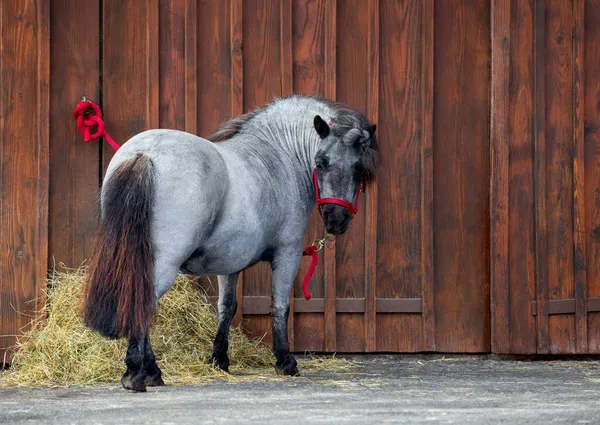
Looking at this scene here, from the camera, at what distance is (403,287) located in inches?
303

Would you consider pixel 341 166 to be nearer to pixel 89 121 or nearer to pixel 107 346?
pixel 107 346

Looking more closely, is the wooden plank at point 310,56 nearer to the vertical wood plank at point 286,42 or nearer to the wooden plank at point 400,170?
the vertical wood plank at point 286,42

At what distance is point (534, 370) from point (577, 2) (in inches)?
106

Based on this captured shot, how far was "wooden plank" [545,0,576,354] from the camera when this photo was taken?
25.3 feet

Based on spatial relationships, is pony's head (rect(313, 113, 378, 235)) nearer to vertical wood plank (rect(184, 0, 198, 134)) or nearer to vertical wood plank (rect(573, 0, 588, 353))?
vertical wood plank (rect(184, 0, 198, 134))

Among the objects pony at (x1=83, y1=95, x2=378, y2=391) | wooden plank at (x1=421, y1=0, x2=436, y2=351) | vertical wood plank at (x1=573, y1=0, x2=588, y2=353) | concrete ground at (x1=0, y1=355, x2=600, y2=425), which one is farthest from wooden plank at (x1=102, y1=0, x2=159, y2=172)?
vertical wood plank at (x1=573, y1=0, x2=588, y2=353)

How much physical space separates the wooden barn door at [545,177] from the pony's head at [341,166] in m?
1.57

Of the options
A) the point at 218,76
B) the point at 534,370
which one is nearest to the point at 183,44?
the point at 218,76

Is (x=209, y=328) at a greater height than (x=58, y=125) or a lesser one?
lesser

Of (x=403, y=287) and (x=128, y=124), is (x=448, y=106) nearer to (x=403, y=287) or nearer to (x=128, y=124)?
(x=403, y=287)

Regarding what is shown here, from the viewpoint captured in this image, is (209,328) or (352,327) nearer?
(209,328)

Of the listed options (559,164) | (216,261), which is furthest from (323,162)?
(559,164)

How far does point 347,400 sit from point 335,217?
1.40 meters

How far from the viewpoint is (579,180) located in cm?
771
